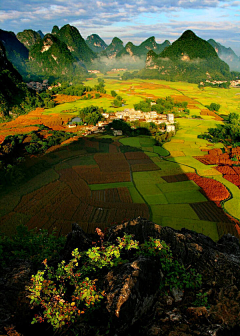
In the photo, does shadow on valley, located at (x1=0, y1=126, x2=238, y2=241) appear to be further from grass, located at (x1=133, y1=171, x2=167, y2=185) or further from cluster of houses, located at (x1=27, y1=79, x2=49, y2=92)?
cluster of houses, located at (x1=27, y1=79, x2=49, y2=92)

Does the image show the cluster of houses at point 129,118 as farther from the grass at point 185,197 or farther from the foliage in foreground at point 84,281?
the foliage in foreground at point 84,281

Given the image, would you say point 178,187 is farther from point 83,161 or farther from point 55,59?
point 55,59

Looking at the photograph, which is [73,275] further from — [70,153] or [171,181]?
[70,153]

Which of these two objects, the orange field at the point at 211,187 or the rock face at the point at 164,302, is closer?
the rock face at the point at 164,302

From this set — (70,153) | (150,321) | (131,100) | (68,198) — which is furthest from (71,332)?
(131,100)

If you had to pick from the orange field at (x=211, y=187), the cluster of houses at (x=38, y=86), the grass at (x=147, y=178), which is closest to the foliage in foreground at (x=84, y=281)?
the orange field at (x=211, y=187)

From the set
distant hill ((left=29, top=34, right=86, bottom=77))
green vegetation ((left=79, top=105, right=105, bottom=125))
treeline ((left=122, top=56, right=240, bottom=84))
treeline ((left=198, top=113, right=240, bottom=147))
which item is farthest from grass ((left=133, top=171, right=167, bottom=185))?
distant hill ((left=29, top=34, right=86, bottom=77))
